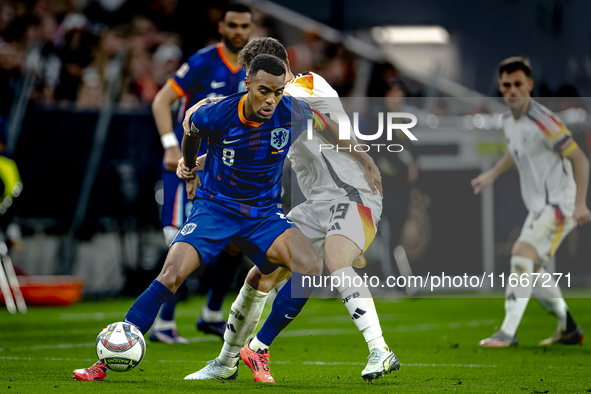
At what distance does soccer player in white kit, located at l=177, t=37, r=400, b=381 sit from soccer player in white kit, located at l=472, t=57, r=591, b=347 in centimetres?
196

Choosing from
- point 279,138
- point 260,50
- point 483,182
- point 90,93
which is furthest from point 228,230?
point 90,93

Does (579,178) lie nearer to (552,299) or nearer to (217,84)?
(552,299)

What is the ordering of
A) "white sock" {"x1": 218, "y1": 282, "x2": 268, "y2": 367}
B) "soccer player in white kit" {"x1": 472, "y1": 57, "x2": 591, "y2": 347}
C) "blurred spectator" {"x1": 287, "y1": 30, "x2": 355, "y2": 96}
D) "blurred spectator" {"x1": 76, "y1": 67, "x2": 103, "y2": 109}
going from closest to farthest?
1. "white sock" {"x1": 218, "y1": 282, "x2": 268, "y2": 367}
2. "soccer player in white kit" {"x1": 472, "y1": 57, "x2": 591, "y2": 347}
3. "blurred spectator" {"x1": 76, "y1": 67, "x2": 103, "y2": 109}
4. "blurred spectator" {"x1": 287, "y1": 30, "x2": 355, "y2": 96}

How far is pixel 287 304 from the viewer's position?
4.49 meters

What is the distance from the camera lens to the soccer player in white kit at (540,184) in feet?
21.2

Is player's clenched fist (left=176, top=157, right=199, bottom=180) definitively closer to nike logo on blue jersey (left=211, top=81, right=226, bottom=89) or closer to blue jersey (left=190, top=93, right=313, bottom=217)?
blue jersey (left=190, top=93, right=313, bottom=217)

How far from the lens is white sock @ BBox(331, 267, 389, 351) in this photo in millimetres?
4305

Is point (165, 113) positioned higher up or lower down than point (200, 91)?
lower down

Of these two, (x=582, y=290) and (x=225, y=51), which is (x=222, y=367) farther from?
(x=582, y=290)

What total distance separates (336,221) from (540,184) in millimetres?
2605

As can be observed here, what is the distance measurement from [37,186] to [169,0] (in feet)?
15.4

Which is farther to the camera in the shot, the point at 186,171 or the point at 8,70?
the point at 8,70

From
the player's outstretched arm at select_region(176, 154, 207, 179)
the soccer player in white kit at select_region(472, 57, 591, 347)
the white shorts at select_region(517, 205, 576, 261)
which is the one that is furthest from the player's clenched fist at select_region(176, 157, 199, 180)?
the white shorts at select_region(517, 205, 576, 261)

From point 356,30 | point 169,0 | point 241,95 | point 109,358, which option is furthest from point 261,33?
point 109,358
